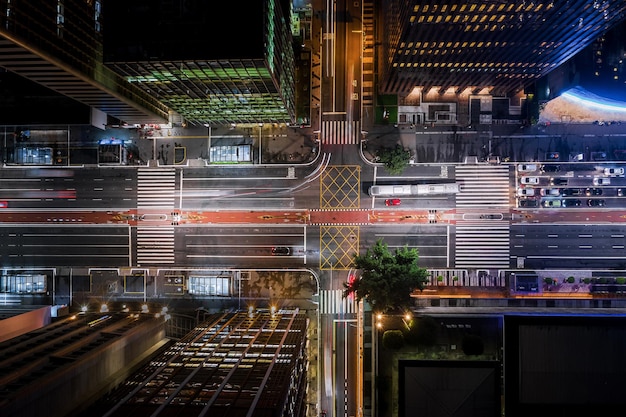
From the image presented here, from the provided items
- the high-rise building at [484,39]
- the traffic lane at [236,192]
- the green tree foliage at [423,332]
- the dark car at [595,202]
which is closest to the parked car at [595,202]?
the dark car at [595,202]

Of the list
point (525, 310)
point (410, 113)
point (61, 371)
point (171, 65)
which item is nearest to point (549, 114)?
point (410, 113)

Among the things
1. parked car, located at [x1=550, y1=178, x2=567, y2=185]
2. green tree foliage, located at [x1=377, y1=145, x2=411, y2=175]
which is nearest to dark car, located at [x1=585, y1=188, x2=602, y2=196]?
parked car, located at [x1=550, y1=178, x2=567, y2=185]

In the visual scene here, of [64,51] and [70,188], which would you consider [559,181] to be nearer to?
[64,51]

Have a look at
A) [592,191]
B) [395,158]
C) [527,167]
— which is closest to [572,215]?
[592,191]

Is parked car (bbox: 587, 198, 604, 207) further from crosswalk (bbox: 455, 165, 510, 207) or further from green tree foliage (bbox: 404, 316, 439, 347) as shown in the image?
green tree foliage (bbox: 404, 316, 439, 347)

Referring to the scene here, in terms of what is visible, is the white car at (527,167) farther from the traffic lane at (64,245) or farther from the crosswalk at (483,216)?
the traffic lane at (64,245)
